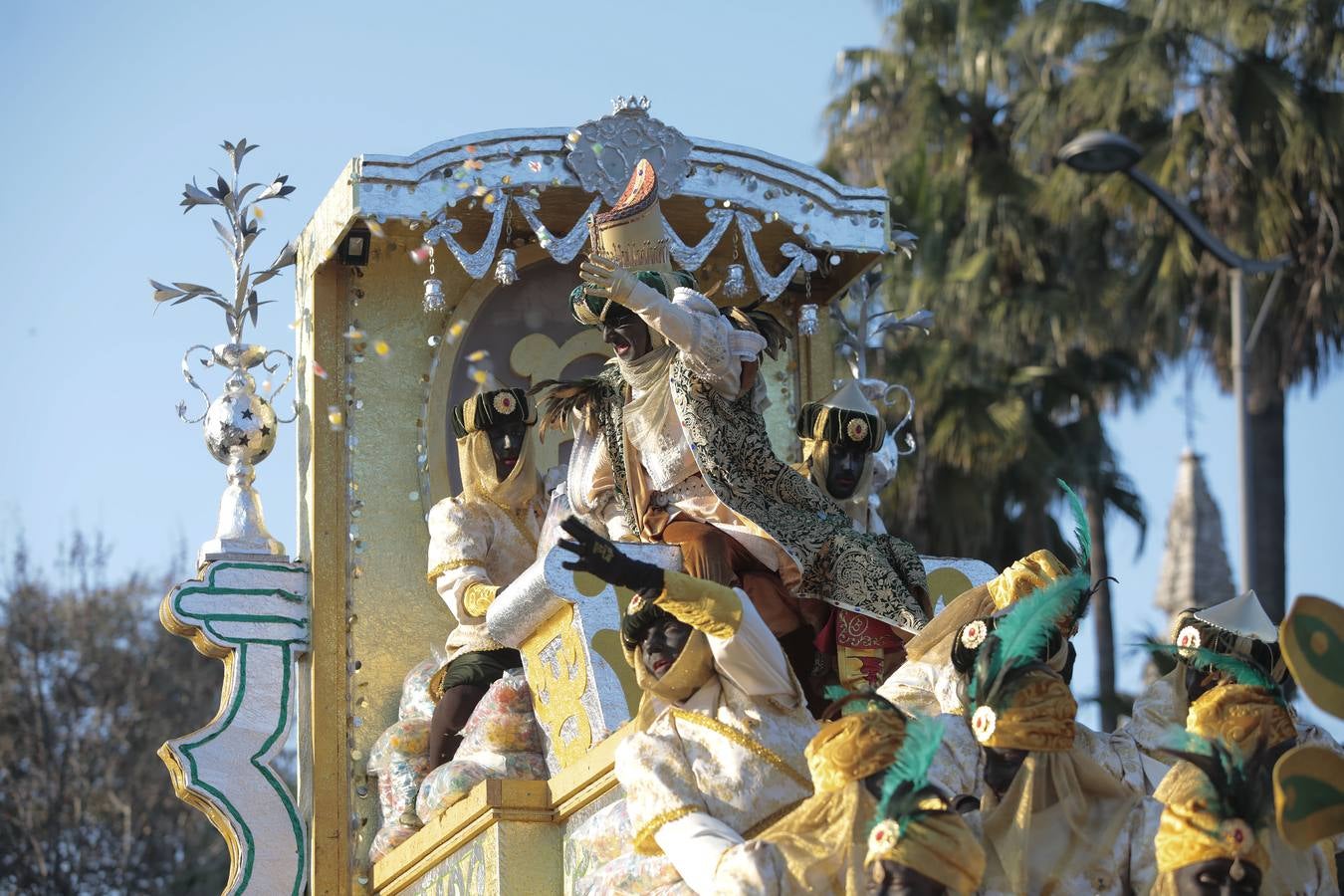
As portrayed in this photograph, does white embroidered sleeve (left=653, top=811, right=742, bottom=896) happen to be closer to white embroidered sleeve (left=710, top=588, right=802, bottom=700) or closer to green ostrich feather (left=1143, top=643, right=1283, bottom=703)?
white embroidered sleeve (left=710, top=588, right=802, bottom=700)

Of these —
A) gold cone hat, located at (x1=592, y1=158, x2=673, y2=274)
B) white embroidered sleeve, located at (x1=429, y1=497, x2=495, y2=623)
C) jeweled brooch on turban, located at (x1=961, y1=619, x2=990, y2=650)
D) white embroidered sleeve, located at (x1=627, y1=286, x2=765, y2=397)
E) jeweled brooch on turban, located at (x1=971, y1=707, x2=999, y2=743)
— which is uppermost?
gold cone hat, located at (x1=592, y1=158, x2=673, y2=274)

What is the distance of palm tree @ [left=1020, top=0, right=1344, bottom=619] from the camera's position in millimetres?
20172

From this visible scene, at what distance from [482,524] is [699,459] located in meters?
1.30

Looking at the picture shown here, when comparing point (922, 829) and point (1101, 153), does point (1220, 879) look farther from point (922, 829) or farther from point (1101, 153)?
point (1101, 153)

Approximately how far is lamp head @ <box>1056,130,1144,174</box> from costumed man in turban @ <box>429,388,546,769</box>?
12.5 feet

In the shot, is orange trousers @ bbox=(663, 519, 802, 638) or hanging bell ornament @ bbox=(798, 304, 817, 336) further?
hanging bell ornament @ bbox=(798, 304, 817, 336)

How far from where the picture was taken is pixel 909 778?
221 inches

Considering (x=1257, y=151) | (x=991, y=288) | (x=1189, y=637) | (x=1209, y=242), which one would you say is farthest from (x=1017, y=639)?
(x=991, y=288)

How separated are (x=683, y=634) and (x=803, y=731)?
420 mm

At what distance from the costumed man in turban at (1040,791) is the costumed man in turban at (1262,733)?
0.58 feet

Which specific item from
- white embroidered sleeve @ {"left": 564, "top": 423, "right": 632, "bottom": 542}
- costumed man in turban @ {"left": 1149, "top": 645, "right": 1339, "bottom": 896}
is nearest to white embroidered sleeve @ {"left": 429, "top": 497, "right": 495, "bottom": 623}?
white embroidered sleeve @ {"left": 564, "top": 423, "right": 632, "bottom": 542}

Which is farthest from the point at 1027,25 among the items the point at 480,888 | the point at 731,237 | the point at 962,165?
the point at 480,888

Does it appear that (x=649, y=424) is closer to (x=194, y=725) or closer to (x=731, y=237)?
(x=731, y=237)

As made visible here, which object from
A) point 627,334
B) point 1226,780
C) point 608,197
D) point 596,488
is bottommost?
point 1226,780
